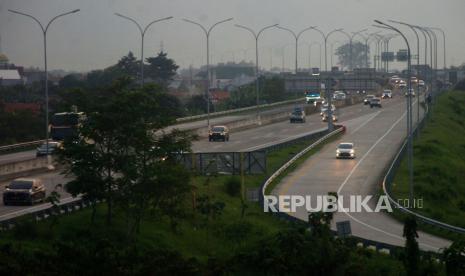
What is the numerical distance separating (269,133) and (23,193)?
50.5 meters

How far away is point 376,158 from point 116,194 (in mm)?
35290

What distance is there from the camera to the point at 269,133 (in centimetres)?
9044

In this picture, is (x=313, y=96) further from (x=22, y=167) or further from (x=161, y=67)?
(x=22, y=167)

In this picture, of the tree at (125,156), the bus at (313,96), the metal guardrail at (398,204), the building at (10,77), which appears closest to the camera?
the tree at (125,156)

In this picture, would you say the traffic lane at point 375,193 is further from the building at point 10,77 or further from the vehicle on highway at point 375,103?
the building at point 10,77

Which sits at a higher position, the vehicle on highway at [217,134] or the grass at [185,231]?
the vehicle on highway at [217,134]

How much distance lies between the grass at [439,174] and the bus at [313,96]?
16.7 m

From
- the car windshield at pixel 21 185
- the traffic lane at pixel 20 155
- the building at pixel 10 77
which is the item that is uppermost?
the building at pixel 10 77

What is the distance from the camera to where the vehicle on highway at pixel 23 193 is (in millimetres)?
41319

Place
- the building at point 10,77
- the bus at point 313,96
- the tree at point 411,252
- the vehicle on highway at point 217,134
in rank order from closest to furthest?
the tree at point 411,252 < the vehicle on highway at point 217,134 < the bus at point 313,96 < the building at point 10,77

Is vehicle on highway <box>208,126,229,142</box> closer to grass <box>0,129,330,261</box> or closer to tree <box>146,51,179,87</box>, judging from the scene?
grass <box>0,129,330,261</box>

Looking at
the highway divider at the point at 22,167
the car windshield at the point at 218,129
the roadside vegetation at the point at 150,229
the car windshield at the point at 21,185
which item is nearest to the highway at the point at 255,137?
the highway divider at the point at 22,167

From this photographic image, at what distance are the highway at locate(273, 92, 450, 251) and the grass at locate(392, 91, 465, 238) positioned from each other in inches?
57.7

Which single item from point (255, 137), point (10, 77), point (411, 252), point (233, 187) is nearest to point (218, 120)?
point (255, 137)
